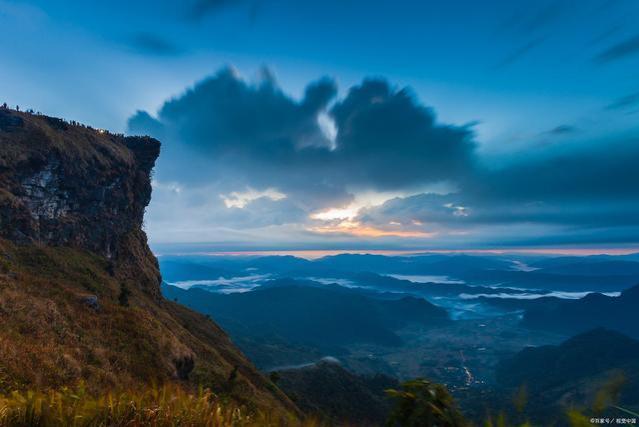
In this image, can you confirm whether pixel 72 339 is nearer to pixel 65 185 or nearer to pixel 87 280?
pixel 87 280

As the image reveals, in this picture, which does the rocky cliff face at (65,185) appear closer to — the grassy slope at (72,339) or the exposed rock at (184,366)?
the grassy slope at (72,339)

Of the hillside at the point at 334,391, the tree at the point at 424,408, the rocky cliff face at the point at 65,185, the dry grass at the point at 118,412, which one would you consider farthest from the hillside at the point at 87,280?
the hillside at the point at 334,391

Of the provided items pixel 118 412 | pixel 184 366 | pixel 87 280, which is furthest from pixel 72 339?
pixel 87 280

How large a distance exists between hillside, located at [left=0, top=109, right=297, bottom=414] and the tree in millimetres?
7547

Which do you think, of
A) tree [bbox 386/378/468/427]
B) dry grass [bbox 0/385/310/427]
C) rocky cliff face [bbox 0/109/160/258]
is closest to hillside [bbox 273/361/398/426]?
rocky cliff face [bbox 0/109/160/258]

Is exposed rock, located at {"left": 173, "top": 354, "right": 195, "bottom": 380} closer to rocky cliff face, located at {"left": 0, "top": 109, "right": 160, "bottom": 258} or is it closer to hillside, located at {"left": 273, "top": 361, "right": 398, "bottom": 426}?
rocky cliff face, located at {"left": 0, "top": 109, "right": 160, "bottom": 258}

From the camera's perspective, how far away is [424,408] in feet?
28.7

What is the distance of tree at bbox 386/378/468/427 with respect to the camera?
8.61 metres

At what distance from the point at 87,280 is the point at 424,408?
49128 mm

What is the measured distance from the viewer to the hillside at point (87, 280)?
21438 millimetres

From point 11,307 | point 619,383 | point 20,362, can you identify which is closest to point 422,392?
point 619,383

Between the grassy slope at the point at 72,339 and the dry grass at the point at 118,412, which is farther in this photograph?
the grassy slope at the point at 72,339

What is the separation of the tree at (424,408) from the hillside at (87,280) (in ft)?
24.8

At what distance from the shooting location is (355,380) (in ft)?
430
